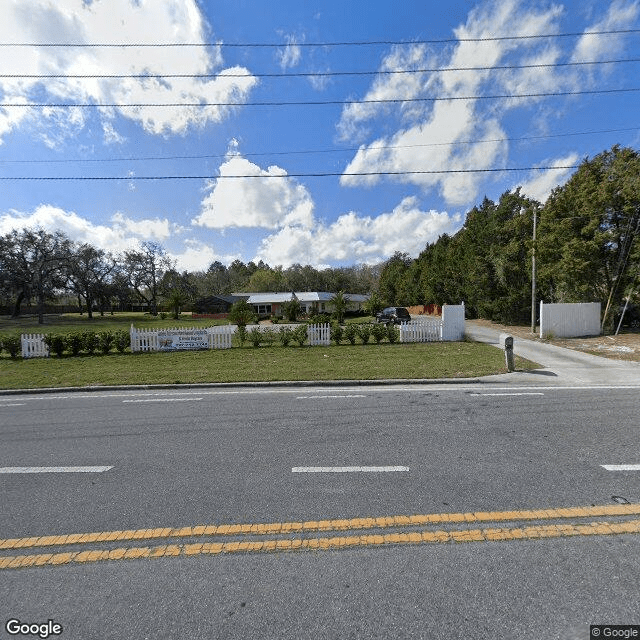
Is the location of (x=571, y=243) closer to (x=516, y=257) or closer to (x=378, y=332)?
(x=516, y=257)

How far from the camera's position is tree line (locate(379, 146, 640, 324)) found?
15938 millimetres

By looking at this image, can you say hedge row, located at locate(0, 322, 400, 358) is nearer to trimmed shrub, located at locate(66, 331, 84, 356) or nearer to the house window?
trimmed shrub, located at locate(66, 331, 84, 356)

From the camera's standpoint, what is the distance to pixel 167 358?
42.0ft

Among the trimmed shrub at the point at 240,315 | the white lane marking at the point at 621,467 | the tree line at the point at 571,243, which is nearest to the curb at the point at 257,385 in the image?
the white lane marking at the point at 621,467

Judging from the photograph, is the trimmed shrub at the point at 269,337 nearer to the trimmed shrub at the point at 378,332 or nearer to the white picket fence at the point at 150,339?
the white picket fence at the point at 150,339

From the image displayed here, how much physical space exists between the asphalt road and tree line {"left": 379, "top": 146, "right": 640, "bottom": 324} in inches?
560

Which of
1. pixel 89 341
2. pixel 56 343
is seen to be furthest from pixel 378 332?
pixel 56 343

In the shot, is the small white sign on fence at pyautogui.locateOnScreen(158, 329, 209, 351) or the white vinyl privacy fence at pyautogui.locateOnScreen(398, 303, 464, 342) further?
the white vinyl privacy fence at pyautogui.locateOnScreen(398, 303, 464, 342)

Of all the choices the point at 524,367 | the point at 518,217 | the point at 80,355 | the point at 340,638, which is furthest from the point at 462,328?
the point at 80,355

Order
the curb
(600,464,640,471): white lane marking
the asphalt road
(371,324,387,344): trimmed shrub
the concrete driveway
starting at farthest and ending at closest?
1. (371,324,387,344): trimmed shrub
2. the curb
3. the concrete driveway
4. (600,464,640,471): white lane marking
5. the asphalt road

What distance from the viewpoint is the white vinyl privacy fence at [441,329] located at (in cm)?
1544

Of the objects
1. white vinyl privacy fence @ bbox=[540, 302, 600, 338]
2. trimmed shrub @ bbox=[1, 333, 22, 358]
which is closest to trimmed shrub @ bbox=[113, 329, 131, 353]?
trimmed shrub @ bbox=[1, 333, 22, 358]

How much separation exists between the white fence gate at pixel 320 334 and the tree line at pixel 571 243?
12.5m

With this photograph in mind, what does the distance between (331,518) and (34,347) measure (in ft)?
51.6
